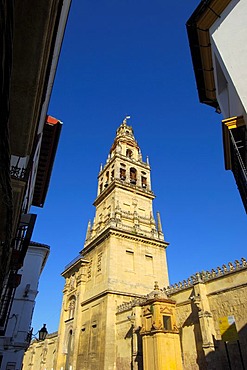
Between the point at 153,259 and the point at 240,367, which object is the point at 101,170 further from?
the point at 240,367

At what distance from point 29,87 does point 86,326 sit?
80.8ft

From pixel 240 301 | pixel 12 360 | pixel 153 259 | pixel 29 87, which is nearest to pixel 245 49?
pixel 29 87

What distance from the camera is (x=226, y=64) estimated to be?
5.13 meters

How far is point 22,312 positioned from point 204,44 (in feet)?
61.0

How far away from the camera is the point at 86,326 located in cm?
→ 2364

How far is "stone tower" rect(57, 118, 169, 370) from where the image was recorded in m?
21.2

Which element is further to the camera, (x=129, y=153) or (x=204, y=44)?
(x=129, y=153)

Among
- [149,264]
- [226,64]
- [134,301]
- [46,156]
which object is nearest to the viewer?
[226,64]

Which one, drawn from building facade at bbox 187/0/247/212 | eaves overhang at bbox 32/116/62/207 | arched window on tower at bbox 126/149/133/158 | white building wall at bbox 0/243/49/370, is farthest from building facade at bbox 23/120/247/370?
building facade at bbox 187/0/247/212

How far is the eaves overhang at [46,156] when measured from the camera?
11.5 m

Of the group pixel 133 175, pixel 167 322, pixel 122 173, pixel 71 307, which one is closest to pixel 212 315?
pixel 167 322

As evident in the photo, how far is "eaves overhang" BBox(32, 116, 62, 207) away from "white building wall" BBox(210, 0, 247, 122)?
7.61m

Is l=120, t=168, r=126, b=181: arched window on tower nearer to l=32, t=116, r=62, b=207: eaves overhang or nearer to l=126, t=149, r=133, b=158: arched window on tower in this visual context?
l=126, t=149, r=133, b=158: arched window on tower

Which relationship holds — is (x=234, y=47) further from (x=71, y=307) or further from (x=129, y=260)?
(x=71, y=307)
